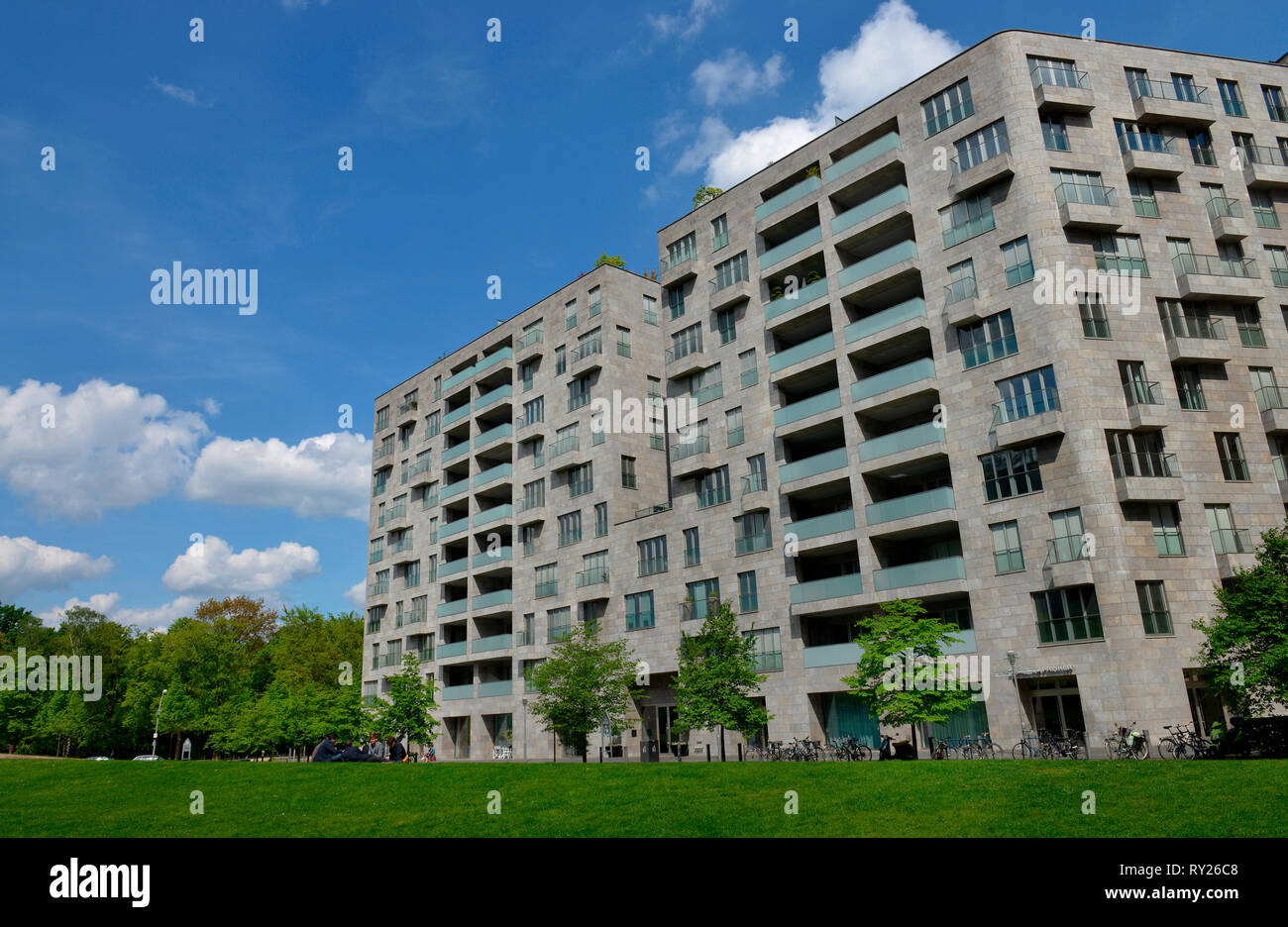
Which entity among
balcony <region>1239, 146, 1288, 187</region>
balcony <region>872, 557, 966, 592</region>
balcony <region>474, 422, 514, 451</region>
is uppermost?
balcony <region>1239, 146, 1288, 187</region>

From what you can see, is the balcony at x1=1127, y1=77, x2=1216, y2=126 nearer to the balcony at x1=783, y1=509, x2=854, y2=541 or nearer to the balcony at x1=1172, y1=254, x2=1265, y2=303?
the balcony at x1=1172, y1=254, x2=1265, y2=303

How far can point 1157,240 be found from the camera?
3972 centimetres

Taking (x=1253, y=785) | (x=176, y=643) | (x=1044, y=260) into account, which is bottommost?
(x=1253, y=785)

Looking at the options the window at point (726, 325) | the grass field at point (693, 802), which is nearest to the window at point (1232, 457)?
the grass field at point (693, 802)

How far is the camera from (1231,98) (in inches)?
1715

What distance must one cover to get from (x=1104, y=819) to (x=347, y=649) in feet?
293

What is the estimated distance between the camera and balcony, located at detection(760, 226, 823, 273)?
47875mm

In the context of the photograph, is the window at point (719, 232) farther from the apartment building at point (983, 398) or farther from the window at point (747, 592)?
the window at point (747, 592)

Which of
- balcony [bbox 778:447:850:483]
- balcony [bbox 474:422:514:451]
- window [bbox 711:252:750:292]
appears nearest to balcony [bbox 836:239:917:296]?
window [bbox 711:252:750:292]

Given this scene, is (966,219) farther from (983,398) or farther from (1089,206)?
(983,398)

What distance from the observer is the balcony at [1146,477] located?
114 feet

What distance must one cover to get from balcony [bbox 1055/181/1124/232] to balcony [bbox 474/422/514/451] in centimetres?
4125
